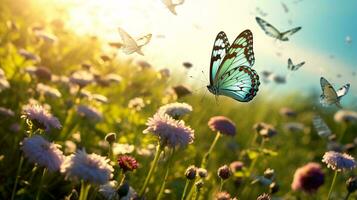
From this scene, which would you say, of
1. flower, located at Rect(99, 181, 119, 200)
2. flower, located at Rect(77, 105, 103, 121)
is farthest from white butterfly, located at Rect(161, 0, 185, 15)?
flower, located at Rect(77, 105, 103, 121)

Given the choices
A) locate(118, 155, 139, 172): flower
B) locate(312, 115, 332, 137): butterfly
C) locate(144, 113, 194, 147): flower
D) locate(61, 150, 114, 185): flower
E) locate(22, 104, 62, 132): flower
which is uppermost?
locate(312, 115, 332, 137): butterfly

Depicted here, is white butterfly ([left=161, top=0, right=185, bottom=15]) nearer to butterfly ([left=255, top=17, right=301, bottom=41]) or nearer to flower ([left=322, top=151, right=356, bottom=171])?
flower ([left=322, top=151, right=356, bottom=171])

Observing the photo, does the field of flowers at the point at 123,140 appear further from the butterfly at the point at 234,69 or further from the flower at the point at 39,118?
the butterfly at the point at 234,69

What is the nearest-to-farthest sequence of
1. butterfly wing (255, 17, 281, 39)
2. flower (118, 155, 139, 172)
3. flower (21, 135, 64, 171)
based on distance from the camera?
flower (21, 135, 64, 171) < flower (118, 155, 139, 172) < butterfly wing (255, 17, 281, 39)

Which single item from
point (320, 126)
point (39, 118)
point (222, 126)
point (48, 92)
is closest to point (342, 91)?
point (222, 126)

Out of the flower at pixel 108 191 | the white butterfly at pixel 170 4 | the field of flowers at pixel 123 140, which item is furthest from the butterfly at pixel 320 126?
the flower at pixel 108 191

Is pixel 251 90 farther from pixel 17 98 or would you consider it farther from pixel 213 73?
pixel 17 98

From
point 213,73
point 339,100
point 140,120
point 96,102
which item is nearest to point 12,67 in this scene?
point 96,102

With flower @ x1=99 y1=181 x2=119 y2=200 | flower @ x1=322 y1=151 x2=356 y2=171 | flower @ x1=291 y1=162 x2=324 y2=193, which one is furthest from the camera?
flower @ x1=291 y1=162 x2=324 y2=193
